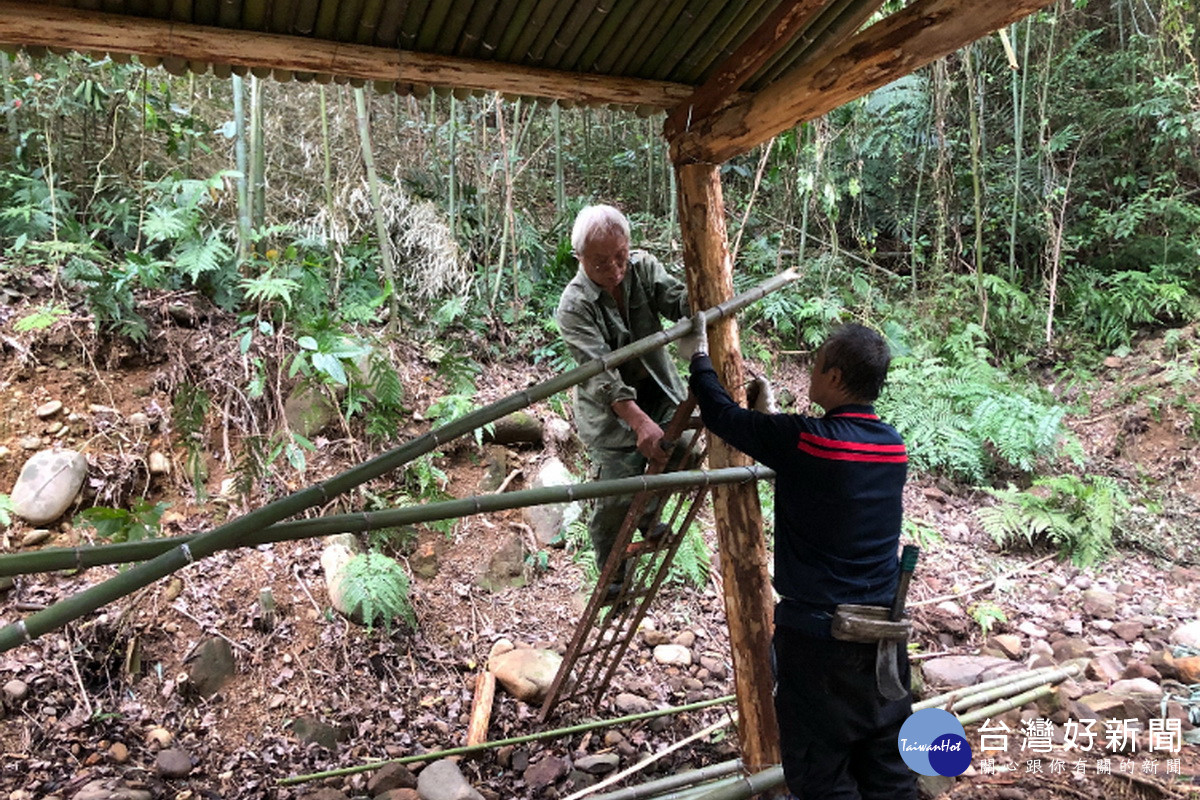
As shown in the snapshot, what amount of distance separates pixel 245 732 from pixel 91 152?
4.00 m

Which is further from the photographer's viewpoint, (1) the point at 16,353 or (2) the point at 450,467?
(2) the point at 450,467

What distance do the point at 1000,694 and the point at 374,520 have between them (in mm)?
2904

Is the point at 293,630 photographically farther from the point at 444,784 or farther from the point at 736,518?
the point at 736,518

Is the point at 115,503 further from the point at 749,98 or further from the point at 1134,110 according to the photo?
the point at 1134,110

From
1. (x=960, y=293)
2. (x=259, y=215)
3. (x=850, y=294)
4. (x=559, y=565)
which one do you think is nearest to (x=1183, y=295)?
(x=960, y=293)

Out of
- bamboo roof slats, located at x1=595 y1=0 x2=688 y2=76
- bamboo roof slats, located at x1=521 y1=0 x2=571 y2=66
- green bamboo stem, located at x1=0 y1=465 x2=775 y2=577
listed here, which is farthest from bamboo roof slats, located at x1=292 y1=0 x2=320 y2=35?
green bamboo stem, located at x1=0 y1=465 x2=775 y2=577

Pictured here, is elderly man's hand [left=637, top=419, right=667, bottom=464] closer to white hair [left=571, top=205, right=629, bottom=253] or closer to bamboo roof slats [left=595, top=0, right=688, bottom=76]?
white hair [left=571, top=205, right=629, bottom=253]

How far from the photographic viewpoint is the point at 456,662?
12.0 ft

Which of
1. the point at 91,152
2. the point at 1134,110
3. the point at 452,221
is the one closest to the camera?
the point at 91,152

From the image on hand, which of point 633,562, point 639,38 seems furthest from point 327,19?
point 633,562

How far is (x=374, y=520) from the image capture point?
1.91 meters

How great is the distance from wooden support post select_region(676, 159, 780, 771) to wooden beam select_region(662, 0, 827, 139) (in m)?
0.19

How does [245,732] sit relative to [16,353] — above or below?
below

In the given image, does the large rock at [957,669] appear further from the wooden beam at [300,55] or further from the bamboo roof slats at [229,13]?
the bamboo roof slats at [229,13]
